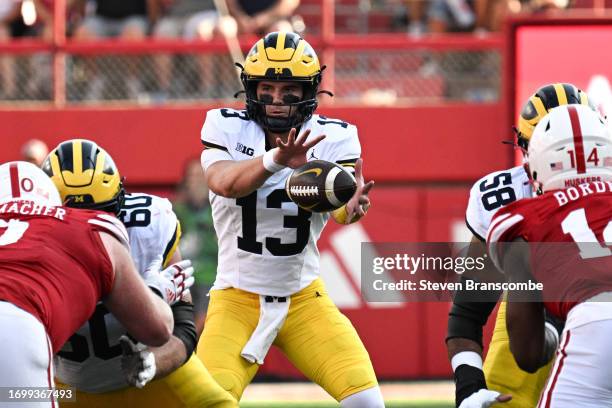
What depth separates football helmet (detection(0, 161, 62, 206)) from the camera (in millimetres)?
4312

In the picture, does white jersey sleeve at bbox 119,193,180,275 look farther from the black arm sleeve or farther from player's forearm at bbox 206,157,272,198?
the black arm sleeve

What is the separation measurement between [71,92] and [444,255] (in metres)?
5.47

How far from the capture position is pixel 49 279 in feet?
13.1

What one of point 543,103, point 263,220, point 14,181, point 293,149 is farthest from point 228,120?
Answer: point 14,181

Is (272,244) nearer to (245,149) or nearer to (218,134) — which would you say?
(245,149)

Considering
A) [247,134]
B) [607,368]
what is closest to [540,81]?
[247,134]

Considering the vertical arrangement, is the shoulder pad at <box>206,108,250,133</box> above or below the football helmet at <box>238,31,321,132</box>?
below

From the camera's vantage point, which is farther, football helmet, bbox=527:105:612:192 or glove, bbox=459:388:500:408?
glove, bbox=459:388:500:408

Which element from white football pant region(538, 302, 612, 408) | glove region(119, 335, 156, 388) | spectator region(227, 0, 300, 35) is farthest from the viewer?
spectator region(227, 0, 300, 35)

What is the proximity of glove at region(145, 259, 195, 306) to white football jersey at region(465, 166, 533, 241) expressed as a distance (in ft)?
3.83

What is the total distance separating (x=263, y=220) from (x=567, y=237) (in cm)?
195

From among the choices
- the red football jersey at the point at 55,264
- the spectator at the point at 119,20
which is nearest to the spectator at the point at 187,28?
the spectator at the point at 119,20

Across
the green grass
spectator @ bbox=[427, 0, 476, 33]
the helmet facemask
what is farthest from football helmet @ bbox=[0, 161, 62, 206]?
spectator @ bbox=[427, 0, 476, 33]

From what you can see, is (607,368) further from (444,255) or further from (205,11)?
(205,11)
